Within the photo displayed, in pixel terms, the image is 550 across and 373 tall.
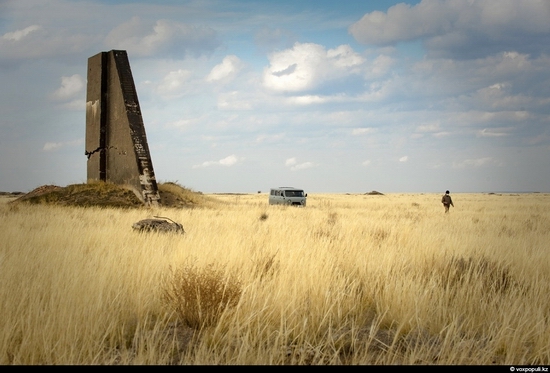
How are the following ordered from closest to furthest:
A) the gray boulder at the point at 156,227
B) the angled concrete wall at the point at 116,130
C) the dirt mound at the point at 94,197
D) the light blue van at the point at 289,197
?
the gray boulder at the point at 156,227 → the dirt mound at the point at 94,197 → the angled concrete wall at the point at 116,130 → the light blue van at the point at 289,197

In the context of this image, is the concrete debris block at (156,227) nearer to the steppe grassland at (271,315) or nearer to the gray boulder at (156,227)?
the gray boulder at (156,227)

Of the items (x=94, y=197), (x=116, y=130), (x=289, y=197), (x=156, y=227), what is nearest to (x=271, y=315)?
(x=156, y=227)

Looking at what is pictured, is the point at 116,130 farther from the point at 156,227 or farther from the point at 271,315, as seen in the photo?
the point at 271,315

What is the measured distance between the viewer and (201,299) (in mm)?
3809

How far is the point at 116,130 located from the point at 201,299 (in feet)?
57.2

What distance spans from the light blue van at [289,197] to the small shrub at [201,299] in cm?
2326

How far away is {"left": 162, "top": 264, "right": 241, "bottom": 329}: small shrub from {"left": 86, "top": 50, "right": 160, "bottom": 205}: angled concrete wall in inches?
596

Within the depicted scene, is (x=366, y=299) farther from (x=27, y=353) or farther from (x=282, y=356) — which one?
(x=27, y=353)

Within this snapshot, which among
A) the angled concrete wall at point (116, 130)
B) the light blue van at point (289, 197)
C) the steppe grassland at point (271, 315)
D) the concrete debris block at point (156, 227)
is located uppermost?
the angled concrete wall at point (116, 130)

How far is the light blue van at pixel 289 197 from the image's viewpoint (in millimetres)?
27547

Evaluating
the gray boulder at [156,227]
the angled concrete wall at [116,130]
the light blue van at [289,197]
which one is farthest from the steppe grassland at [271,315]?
the light blue van at [289,197]

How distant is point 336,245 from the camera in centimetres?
793

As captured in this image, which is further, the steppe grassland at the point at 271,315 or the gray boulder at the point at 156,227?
the gray boulder at the point at 156,227
